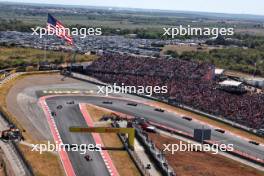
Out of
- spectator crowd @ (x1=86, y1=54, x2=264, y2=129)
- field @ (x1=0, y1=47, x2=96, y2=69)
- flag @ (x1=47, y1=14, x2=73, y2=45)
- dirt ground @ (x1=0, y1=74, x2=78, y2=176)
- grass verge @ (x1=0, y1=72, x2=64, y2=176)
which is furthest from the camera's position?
field @ (x1=0, y1=47, x2=96, y2=69)

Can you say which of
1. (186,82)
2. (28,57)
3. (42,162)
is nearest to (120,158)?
(42,162)

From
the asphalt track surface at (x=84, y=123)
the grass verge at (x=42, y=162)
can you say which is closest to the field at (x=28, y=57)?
the asphalt track surface at (x=84, y=123)

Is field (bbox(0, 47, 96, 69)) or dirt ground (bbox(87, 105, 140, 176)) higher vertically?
field (bbox(0, 47, 96, 69))

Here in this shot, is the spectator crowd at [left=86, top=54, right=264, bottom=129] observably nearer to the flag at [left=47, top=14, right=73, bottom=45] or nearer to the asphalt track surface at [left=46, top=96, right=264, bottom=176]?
the asphalt track surface at [left=46, top=96, right=264, bottom=176]

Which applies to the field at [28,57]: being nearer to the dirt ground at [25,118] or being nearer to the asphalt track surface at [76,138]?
the dirt ground at [25,118]

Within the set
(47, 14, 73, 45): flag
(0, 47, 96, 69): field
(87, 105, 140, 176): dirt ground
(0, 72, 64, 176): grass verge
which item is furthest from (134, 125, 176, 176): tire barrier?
(0, 47, 96, 69): field

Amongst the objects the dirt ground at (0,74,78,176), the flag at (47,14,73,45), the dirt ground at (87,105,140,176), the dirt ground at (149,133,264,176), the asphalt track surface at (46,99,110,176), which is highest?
the flag at (47,14,73,45)
